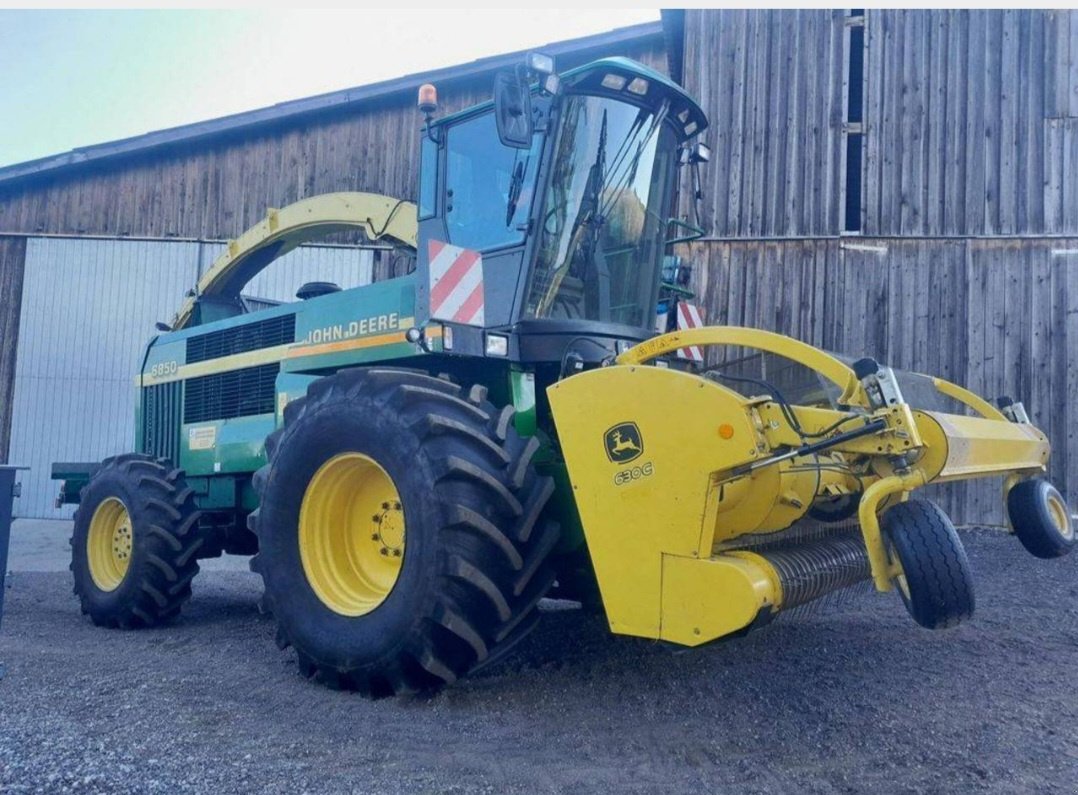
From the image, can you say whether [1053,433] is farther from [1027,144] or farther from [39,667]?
[39,667]

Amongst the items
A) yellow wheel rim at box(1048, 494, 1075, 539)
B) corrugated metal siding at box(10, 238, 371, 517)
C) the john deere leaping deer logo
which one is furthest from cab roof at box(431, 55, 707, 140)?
corrugated metal siding at box(10, 238, 371, 517)

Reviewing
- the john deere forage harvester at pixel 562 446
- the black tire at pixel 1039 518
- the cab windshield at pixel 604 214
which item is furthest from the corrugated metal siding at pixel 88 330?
the black tire at pixel 1039 518

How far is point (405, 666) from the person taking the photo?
3.69 m

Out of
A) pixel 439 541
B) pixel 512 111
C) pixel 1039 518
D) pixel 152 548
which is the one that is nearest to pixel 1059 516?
pixel 1039 518

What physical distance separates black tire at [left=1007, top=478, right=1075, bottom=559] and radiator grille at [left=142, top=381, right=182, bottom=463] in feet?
19.7

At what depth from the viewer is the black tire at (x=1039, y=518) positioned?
414 centimetres

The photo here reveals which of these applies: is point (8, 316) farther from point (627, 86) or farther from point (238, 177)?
point (627, 86)

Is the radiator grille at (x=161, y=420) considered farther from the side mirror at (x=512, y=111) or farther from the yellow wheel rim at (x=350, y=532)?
the side mirror at (x=512, y=111)

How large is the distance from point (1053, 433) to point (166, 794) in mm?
9929

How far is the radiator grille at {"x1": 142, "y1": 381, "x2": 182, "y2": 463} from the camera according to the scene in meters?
7.37

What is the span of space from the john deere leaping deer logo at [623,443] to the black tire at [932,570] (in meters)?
0.98

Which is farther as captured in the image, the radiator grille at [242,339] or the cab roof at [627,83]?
the radiator grille at [242,339]

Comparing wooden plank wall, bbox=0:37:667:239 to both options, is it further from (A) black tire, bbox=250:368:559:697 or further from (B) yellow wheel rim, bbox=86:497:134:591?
(A) black tire, bbox=250:368:559:697

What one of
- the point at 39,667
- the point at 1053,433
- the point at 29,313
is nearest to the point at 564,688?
the point at 39,667
